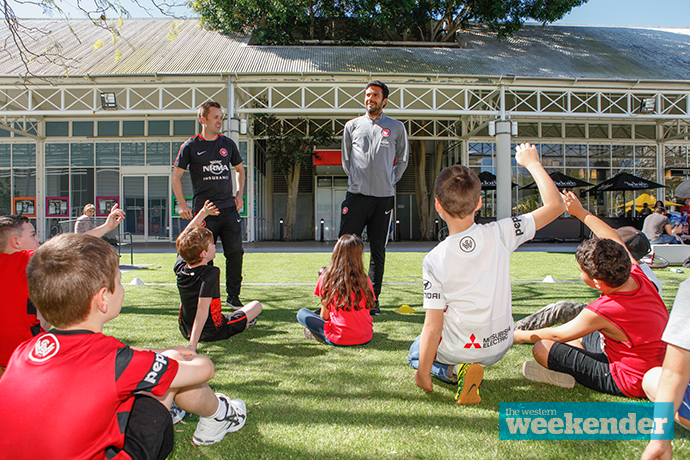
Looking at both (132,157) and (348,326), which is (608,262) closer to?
(348,326)

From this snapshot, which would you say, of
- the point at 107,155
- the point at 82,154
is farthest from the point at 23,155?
the point at 107,155

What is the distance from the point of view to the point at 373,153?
387 cm

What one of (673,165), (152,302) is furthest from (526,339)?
(673,165)

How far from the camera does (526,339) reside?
2.51 meters

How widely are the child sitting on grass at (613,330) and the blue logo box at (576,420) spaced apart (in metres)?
0.14

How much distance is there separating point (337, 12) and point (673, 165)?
17.2m

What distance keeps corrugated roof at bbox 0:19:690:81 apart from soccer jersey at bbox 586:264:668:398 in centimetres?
1209

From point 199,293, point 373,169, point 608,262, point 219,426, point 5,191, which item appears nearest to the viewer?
point 219,426

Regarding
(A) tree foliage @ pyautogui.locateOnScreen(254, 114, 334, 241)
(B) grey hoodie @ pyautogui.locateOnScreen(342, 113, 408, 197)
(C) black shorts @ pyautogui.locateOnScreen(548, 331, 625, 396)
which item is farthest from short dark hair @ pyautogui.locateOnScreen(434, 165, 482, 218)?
(A) tree foliage @ pyautogui.locateOnScreen(254, 114, 334, 241)

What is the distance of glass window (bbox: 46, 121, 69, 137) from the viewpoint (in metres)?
16.3

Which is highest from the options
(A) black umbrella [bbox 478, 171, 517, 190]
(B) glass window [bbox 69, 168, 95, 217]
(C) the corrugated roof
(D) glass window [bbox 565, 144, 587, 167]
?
(C) the corrugated roof

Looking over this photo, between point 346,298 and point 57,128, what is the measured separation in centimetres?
1845

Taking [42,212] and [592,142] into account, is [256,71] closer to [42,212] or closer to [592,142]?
[42,212]

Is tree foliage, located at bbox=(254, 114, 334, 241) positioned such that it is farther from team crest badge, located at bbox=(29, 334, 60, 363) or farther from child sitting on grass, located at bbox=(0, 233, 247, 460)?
team crest badge, located at bbox=(29, 334, 60, 363)
